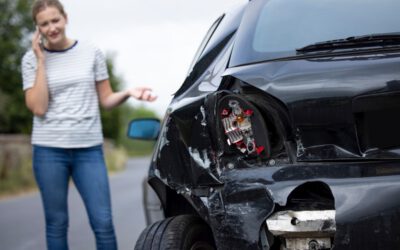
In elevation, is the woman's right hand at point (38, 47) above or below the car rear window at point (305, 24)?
below

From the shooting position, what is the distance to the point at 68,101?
4.52 m

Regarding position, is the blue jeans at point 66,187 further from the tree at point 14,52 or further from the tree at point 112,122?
the tree at point 112,122

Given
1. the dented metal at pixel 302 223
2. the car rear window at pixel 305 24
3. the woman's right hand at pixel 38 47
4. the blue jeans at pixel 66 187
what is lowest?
the blue jeans at pixel 66 187

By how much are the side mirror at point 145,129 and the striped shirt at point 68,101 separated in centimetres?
23

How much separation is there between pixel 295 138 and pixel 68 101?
200 centimetres

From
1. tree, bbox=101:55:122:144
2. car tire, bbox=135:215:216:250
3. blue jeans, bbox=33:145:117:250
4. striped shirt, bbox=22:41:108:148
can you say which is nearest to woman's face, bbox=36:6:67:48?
striped shirt, bbox=22:41:108:148

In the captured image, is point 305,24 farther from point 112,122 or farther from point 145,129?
point 112,122

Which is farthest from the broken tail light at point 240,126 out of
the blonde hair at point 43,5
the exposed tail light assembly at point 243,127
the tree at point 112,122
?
the tree at point 112,122

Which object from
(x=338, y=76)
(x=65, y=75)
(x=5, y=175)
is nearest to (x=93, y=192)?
(x=65, y=75)

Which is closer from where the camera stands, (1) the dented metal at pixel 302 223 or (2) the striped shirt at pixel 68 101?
(1) the dented metal at pixel 302 223

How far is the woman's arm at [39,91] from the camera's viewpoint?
14.4 feet

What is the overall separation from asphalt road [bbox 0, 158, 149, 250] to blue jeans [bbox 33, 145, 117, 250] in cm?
270

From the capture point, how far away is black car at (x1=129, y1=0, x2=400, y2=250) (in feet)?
9.07

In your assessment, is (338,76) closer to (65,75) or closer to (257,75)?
(257,75)
